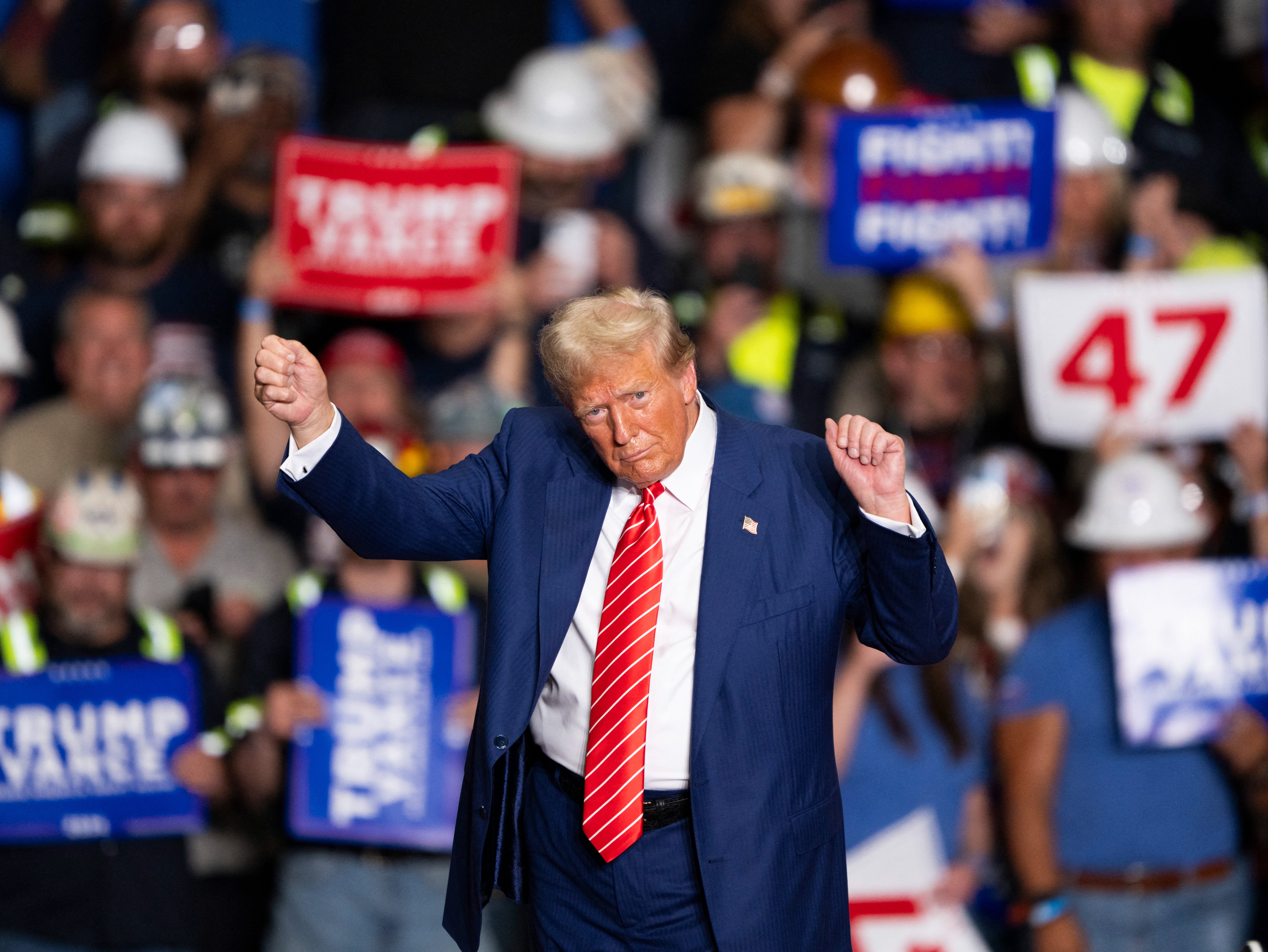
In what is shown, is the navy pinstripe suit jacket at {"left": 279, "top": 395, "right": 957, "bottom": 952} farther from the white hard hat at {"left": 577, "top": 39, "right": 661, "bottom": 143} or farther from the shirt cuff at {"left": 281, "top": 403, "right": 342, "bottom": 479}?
the white hard hat at {"left": 577, "top": 39, "right": 661, "bottom": 143}

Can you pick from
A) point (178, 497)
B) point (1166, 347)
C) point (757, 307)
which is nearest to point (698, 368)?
point (757, 307)

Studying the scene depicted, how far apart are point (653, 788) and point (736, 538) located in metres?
0.44

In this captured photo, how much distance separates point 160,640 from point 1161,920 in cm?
303

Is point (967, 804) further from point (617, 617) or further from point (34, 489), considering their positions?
point (34, 489)

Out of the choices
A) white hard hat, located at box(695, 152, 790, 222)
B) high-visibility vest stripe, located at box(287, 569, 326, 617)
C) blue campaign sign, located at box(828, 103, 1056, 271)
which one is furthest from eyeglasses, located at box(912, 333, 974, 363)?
high-visibility vest stripe, located at box(287, 569, 326, 617)

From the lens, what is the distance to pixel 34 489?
18.4 feet

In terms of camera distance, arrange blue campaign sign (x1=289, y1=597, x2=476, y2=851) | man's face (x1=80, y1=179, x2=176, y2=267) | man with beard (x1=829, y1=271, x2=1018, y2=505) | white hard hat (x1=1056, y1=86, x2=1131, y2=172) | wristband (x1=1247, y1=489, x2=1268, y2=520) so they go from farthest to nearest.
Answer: man's face (x1=80, y1=179, x2=176, y2=267) → white hard hat (x1=1056, y1=86, x2=1131, y2=172) → man with beard (x1=829, y1=271, x2=1018, y2=505) → wristband (x1=1247, y1=489, x2=1268, y2=520) → blue campaign sign (x1=289, y1=597, x2=476, y2=851)

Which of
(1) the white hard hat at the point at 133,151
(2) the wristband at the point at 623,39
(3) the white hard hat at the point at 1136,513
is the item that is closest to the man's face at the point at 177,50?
(1) the white hard hat at the point at 133,151

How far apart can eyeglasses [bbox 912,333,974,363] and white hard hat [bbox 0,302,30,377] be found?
3137 millimetres

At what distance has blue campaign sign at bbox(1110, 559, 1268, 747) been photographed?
4801 millimetres

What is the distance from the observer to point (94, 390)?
6055 mm

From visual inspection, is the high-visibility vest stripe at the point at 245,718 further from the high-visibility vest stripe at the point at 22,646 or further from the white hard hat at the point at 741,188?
the white hard hat at the point at 741,188

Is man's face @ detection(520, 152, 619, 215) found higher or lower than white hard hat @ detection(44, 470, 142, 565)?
higher

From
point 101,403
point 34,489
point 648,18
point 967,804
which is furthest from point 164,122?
point 967,804
